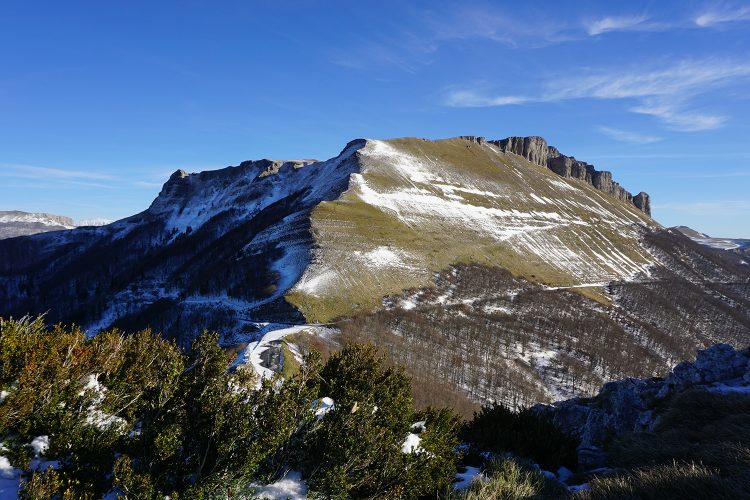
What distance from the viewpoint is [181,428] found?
368 inches

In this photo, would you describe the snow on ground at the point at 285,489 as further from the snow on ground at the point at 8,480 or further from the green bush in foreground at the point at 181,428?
the snow on ground at the point at 8,480

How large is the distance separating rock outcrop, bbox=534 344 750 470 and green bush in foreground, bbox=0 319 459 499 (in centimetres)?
1327

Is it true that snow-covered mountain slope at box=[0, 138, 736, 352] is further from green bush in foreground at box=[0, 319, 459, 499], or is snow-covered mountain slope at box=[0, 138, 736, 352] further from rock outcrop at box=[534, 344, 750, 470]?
green bush in foreground at box=[0, 319, 459, 499]

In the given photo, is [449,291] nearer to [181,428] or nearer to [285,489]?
[285,489]

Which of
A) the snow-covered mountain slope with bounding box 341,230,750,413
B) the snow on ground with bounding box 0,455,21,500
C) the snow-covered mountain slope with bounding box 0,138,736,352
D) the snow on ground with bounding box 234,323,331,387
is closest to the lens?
the snow on ground with bounding box 0,455,21,500

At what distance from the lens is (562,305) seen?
12481 centimetres

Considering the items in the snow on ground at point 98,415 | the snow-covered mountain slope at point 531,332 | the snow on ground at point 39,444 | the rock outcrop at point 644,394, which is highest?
the snow on ground at point 98,415

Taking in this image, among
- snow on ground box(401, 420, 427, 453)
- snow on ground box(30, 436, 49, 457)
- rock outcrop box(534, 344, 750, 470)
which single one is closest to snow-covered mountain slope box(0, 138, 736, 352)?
rock outcrop box(534, 344, 750, 470)

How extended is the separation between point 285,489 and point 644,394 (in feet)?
90.0

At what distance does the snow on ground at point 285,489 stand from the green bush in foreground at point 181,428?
25 cm

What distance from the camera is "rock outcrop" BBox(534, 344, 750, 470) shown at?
72.1ft

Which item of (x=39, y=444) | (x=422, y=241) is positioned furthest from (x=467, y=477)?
(x=422, y=241)

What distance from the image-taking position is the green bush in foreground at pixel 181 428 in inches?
352

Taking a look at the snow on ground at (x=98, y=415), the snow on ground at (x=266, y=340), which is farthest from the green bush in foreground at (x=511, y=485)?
the snow on ground at (x=266, y=340)
